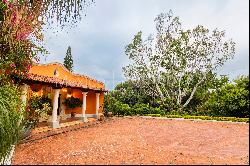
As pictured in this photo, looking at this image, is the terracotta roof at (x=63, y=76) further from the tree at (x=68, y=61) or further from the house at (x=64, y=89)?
the tree at (x=68, y=61)

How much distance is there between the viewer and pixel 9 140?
11.1 feet

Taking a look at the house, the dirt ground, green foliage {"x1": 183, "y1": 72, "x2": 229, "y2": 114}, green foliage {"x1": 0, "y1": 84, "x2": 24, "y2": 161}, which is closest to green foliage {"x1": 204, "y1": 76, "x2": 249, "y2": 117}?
green foliage {"x1": 183, "y1": 72, "x2": 229, "y2": 114}

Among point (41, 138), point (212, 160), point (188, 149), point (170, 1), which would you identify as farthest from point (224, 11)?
point (41, 138)

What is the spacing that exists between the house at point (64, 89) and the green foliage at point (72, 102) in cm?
41

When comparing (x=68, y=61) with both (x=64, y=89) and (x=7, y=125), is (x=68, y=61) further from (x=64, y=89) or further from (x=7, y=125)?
(x=7, y=125)

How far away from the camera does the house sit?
1697cm

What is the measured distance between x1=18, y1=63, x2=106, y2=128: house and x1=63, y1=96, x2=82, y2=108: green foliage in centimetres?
41

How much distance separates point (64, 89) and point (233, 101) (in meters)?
14.1

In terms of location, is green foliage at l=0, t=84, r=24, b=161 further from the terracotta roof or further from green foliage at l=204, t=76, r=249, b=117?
green foliage at l=204, t=76, r=249, b=117

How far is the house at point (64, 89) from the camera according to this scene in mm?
16969

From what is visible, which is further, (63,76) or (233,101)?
(63,76)

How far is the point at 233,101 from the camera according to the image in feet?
69.0

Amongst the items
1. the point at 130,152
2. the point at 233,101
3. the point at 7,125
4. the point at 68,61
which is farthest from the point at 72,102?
the point at 68,61

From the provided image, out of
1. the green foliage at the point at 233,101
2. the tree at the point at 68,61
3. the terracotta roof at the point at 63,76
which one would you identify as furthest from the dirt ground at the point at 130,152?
the tree at the point at 68,61
